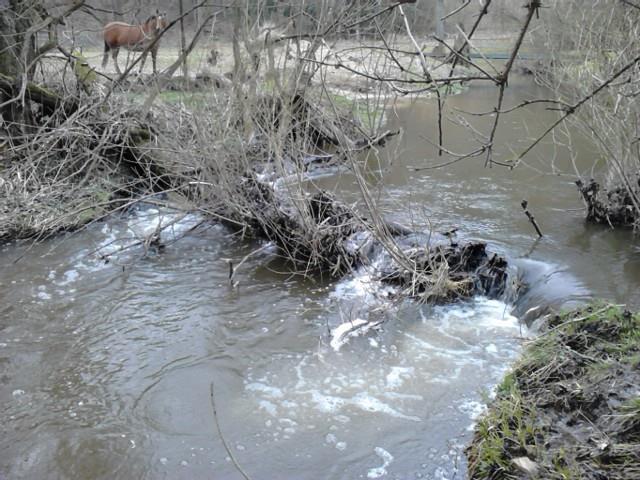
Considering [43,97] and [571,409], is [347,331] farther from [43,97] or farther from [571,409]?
[43,97]

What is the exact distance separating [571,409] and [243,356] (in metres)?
3.12

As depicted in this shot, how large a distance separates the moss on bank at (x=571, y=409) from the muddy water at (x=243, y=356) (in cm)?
66

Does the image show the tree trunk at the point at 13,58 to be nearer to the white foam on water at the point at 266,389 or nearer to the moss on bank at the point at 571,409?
the white foam on water at the point at 266,389

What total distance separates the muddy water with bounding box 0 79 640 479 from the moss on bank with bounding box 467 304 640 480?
25.9 inches

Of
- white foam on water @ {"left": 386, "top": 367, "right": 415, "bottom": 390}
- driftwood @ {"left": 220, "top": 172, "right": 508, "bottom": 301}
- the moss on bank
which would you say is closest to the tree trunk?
driftwood @ {"left": 220, "top": 172, "right": 508, "bottom": 301}

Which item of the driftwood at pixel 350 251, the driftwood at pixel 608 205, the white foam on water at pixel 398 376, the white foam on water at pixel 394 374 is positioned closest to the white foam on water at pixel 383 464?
the white foam on water at pixel 394 374

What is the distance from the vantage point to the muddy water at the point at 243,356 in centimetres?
469

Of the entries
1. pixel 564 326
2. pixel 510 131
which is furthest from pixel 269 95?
pixel 510 131

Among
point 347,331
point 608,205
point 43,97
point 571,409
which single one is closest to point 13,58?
point 43,97

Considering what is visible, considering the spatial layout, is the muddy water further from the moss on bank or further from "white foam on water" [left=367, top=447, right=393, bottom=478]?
the moss on bank

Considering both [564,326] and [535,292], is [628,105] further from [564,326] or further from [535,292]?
[564,326]

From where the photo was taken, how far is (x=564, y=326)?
4.82 metres

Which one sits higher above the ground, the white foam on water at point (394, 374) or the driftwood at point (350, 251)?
the driftwood at point (350, 251)

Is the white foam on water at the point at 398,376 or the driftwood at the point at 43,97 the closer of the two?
the white foam on water at the point at 398,376
